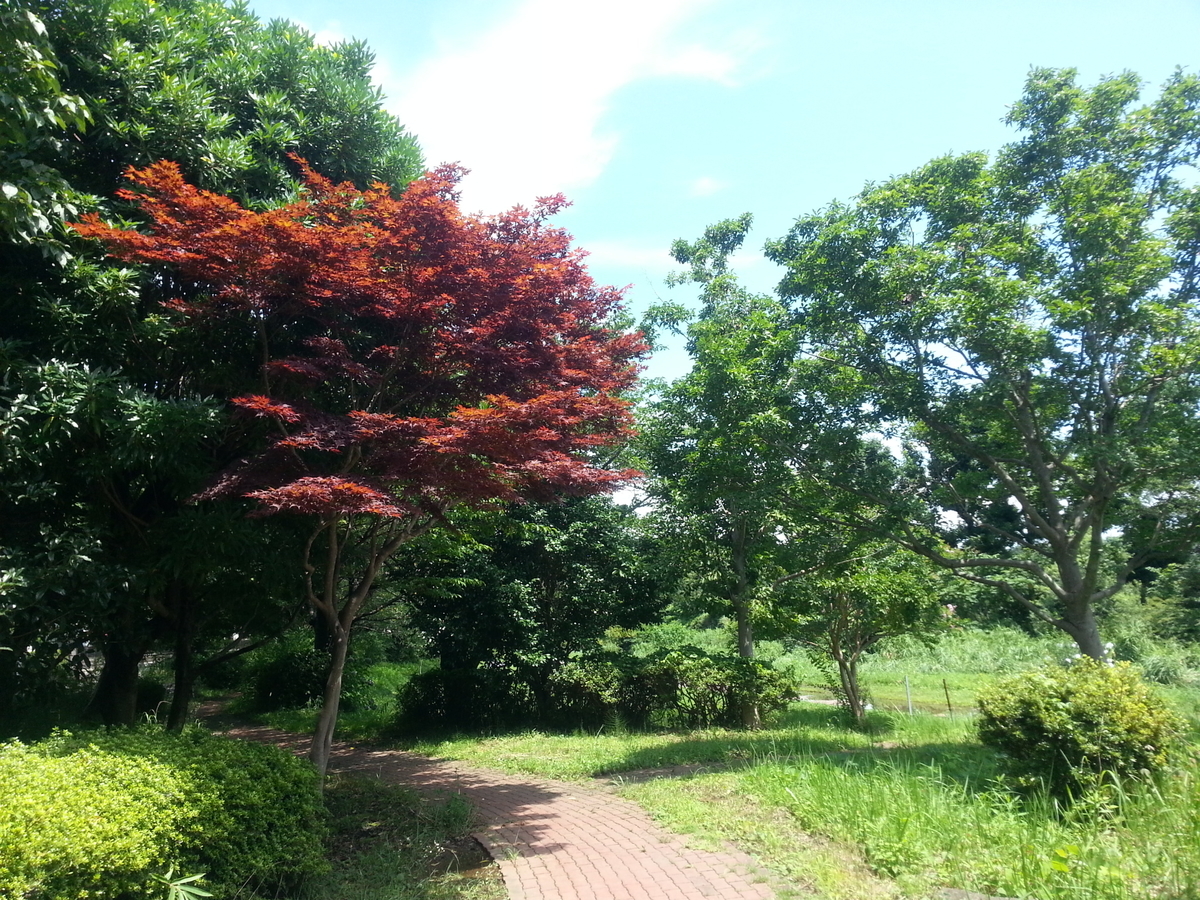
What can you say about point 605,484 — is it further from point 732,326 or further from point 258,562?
point 732,326

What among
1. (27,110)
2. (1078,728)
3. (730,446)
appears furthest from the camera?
(730,446)

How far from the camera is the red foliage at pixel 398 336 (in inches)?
228

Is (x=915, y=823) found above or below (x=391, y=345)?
below

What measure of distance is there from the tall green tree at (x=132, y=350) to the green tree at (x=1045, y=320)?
6.44 m

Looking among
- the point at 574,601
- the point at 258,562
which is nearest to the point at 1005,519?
the point at 574,601

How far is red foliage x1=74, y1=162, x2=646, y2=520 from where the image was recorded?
19.0ft

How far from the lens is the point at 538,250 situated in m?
7.27

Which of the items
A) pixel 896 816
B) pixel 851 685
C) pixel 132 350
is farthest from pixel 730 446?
pixel 132 350

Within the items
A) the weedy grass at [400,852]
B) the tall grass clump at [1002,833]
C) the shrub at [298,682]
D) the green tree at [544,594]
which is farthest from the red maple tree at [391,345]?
the shrub at [298,682]

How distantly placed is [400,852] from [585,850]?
4.97 feet

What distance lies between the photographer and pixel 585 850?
5578mm

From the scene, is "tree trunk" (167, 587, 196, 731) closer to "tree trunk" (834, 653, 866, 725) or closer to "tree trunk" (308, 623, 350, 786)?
"tree trunk" (308, 623, 350, 786)

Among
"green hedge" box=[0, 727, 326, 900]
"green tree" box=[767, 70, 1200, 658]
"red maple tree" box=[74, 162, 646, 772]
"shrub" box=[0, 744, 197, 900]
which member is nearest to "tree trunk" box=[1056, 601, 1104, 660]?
"green tree" box=[767, 70, 1200, 658]

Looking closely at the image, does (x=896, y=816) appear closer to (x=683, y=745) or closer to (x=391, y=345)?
(x=683, y=745)
